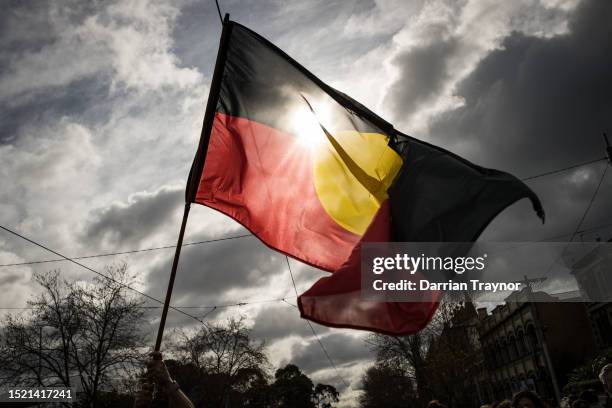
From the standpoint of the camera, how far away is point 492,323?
4906cm

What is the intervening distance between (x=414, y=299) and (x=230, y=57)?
10.2ft

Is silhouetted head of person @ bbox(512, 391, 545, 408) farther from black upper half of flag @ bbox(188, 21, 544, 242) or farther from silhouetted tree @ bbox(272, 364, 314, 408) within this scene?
silhouetted tree @ bbox(272, 364, 314, 408)

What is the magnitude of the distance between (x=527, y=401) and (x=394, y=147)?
13.6 ft

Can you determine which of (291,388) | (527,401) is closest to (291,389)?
(291,388)

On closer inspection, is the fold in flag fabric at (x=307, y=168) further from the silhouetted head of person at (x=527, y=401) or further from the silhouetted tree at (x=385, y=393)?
the silhouetted tree at (x=385, y=393)

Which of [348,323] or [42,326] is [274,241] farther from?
[42,326]

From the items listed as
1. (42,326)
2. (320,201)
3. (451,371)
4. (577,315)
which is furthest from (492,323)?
(320,201)

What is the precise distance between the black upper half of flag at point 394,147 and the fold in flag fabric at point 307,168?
Result: 0.01 meters

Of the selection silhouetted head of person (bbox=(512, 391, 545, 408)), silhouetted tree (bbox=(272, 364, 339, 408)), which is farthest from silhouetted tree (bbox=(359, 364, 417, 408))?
silhouetted head of person (bbox=(512, 391, 545, 408))

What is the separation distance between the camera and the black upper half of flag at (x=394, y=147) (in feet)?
13.0

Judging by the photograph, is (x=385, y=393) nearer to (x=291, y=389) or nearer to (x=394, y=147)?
(x=291, y=389)

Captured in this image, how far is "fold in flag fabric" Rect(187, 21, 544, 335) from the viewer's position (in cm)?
430

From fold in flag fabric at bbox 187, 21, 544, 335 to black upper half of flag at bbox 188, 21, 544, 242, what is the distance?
0.01 metres

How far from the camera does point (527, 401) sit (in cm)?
619
